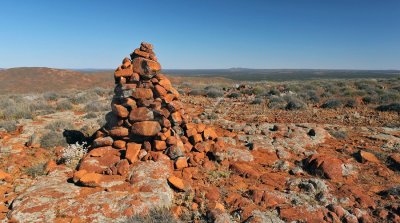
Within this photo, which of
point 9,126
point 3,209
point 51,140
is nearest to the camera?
point 3,209

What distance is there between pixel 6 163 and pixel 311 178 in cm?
780

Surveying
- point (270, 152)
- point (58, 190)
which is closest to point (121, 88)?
point (58, 190)

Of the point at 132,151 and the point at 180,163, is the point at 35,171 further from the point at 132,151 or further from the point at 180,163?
the point at 180,163

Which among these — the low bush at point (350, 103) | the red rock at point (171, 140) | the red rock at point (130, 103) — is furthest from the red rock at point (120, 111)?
the low bush at point (350, 103)

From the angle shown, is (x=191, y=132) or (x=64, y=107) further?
(x=64, y=107)

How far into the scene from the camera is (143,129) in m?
7.46

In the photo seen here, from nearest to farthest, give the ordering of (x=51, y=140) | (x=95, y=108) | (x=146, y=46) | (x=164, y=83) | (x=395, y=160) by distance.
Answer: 1. (x=395, y=160)
2. (x=164, y=83)
3. (x=146, y=46)
4. (x=51, y=140)
5. (x=95, y=108)

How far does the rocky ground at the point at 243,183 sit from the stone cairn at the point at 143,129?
1.19 feet

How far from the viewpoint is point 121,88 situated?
800 centimetres

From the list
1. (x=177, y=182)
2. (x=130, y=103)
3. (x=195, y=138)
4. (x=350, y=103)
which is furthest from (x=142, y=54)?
(x=350, y=103)

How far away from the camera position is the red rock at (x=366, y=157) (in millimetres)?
7543

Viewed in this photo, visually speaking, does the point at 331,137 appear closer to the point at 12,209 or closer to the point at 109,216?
the point at 109,216

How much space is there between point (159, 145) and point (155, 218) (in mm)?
2598

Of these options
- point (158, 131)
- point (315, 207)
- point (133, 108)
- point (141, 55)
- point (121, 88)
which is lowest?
point (315, 207)
